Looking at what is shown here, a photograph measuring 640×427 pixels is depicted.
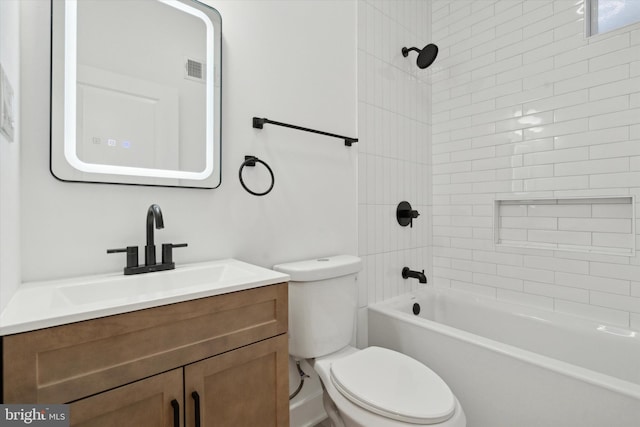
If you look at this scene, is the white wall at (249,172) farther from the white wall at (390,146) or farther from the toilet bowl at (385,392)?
the toilet bowl at (385,392)

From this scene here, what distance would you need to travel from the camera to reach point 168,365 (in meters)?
0.81

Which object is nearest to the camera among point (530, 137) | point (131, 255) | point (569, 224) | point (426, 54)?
point (131, 255)

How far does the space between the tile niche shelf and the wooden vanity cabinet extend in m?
1.76

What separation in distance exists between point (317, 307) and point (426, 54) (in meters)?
1.82

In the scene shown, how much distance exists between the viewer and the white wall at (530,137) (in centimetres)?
166

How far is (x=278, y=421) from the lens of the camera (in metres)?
1.04

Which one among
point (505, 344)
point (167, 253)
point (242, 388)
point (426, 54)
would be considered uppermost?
point (426, 54)

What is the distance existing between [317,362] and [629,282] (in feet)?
5.52

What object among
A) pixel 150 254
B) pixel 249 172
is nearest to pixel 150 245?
pixel 150 254

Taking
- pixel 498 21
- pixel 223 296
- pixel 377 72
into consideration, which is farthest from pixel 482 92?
pixel 223 296

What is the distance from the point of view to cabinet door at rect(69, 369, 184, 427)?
71 centimetres

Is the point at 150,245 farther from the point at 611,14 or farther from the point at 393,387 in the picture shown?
the point at 611,14

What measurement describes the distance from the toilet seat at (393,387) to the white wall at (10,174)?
1.05 metres

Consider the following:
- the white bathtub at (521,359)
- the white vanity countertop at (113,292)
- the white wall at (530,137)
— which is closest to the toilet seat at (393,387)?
the white bathtub at (521,359)
